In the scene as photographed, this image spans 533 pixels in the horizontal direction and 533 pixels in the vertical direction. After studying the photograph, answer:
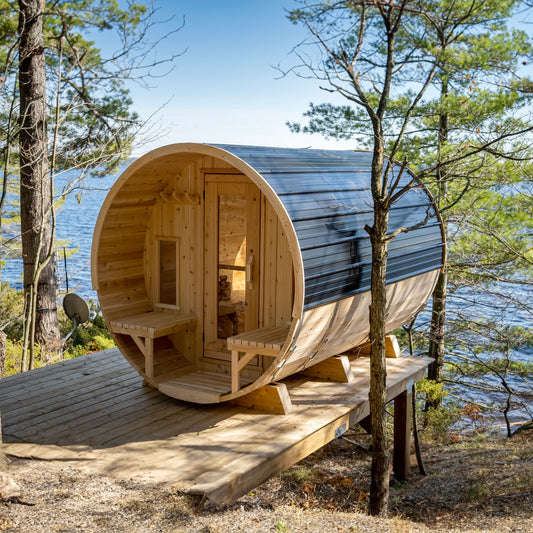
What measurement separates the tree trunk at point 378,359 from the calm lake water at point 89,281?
4.06 meters

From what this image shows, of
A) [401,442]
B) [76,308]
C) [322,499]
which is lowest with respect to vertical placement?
[322,499]

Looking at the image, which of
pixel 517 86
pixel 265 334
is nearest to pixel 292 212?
pixel 265 334

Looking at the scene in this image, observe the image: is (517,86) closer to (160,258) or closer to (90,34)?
(160,258)

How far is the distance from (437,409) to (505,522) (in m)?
6.54

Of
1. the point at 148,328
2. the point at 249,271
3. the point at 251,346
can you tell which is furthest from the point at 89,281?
the point at 251,346

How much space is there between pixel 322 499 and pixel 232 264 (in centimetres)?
317

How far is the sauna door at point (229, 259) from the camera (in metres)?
7.64

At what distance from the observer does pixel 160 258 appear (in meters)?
8.45

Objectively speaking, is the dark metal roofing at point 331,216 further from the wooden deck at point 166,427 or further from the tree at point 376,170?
the wooden deck at point 166,427

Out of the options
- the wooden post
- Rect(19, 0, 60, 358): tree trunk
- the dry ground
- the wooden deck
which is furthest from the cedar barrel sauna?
Rect(19, 0, 60, 358): tree trunk

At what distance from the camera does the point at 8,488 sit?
16.9 ft

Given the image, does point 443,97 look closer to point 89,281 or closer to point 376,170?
point 376,170

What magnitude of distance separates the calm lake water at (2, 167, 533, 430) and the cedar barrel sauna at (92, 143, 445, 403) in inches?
46.2

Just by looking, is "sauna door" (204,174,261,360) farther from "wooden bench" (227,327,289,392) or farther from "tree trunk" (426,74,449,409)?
"tree trunk" (426,74,449,409)
